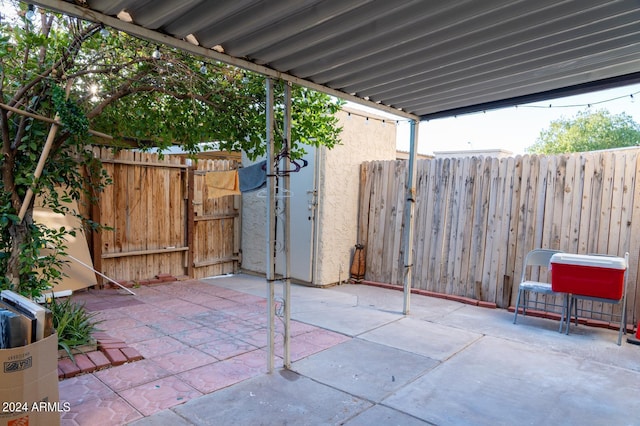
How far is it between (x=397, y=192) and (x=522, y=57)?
3.78m

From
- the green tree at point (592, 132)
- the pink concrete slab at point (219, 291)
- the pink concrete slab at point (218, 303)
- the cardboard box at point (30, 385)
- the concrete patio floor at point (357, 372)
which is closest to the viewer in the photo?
the cardboard box at point (30, 385)

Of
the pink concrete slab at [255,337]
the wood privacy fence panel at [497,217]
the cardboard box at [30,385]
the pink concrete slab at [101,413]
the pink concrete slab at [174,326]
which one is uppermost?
the wood privacy fence panel at [497,217]

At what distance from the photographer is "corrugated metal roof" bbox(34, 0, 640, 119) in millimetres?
2270

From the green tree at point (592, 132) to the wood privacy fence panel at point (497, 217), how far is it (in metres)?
28.9

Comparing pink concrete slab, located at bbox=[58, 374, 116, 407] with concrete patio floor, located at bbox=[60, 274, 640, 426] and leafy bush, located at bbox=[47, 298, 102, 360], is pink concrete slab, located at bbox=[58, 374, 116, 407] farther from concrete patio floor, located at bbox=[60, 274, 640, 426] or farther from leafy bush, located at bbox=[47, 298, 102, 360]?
leafy bush, located at bbox=[47, 298, 102, 360]

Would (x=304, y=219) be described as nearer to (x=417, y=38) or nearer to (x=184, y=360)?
(x=184, y=360)

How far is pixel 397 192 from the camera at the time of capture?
6.72 m

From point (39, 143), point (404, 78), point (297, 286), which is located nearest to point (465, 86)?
point (404, 78)

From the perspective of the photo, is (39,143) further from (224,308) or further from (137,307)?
(224,308)

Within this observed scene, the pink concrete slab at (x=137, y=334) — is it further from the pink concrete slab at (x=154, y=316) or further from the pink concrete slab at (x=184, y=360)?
the pink concrete slab at (x=184, y=360)

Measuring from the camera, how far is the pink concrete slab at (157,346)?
12.3ft

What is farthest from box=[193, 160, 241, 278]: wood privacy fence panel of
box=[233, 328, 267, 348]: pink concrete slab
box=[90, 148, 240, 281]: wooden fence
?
box=[233, 328, 267, 348]: pink concrete slab

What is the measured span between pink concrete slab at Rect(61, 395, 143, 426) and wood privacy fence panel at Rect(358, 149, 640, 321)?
4.79 meters

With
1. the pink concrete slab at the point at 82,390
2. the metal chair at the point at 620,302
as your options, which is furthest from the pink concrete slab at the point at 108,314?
the metal chair at the point at 620,302
